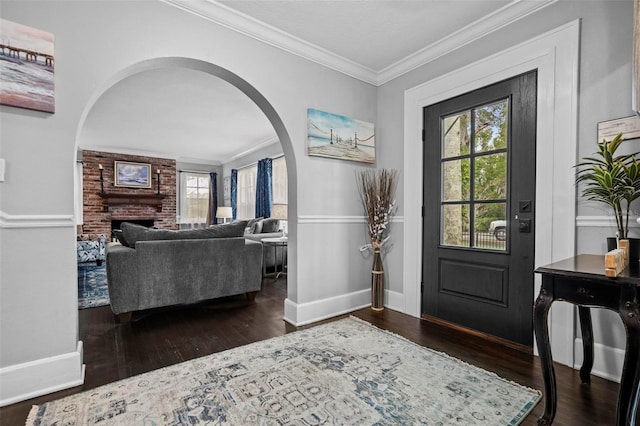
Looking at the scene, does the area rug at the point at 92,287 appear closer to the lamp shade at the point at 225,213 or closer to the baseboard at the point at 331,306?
the baseboard at the point at 331,306

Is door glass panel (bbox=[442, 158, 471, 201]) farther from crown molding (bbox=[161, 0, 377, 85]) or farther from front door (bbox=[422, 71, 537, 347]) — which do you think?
crown molding (bbox=[161, 0, 377, 85])

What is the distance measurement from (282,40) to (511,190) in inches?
88.5

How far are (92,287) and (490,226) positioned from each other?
4.82 metres

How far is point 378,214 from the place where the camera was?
10.1 ft

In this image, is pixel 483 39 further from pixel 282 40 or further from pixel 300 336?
pixel 300 336

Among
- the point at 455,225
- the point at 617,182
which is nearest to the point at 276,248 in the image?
the point at 455,225

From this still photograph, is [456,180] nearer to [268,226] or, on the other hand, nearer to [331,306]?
[331,306]

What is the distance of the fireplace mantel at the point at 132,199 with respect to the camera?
7.21m

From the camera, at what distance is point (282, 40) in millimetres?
2627

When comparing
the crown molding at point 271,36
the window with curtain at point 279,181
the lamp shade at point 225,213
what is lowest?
the lamp shade at point 225,213

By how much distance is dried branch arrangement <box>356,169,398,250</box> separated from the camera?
310cm

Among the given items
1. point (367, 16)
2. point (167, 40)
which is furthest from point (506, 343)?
point (167, 40)

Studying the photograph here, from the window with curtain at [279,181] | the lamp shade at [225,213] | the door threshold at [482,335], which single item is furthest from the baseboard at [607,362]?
the lamp shade at [225,213]

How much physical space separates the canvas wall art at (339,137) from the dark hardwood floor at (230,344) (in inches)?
63.7
